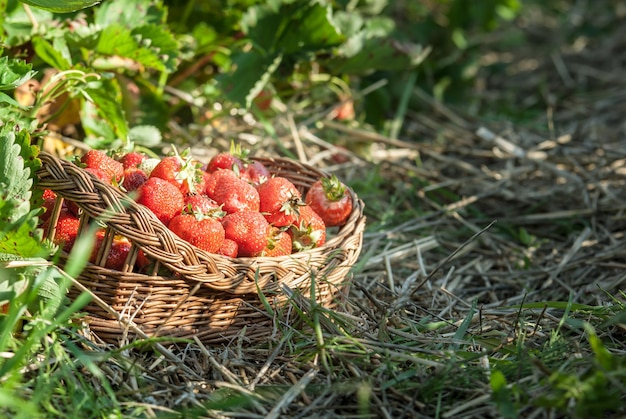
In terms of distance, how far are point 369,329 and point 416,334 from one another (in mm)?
119

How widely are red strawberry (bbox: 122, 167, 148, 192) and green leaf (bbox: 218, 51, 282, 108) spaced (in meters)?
Result: 0.92

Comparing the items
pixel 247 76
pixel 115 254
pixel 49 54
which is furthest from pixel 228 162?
pixel 247 76

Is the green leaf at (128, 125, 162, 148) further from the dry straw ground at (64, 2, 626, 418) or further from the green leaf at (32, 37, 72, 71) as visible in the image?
the dry straw ground at (64, 2, 626, 418)

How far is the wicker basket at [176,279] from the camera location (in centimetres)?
156

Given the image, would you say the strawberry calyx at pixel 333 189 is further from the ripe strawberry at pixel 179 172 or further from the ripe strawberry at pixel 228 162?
the ripe strawberry at pixel 179 172

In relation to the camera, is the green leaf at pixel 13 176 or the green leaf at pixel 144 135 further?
the green leaf at pixel 144 135

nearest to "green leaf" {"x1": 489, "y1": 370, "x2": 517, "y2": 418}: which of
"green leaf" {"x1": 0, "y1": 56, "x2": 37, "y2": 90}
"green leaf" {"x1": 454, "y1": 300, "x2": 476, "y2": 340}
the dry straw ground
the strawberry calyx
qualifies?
the dry straw ground

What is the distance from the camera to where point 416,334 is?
179cm

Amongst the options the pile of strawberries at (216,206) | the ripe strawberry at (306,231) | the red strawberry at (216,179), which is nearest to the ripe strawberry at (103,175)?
the pile of strawberries at (216,206)

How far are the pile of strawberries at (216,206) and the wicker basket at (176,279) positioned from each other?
0.26ft

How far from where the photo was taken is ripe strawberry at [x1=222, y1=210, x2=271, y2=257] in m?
1.77

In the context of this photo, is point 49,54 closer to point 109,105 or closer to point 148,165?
point 109,105

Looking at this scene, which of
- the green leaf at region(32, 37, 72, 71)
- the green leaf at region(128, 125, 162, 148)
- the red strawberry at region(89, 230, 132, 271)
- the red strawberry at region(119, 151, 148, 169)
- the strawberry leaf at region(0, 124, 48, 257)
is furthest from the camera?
the green leaf at region(128, 125, 162, 148)

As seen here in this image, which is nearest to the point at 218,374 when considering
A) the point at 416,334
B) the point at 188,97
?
the point at 416,334
